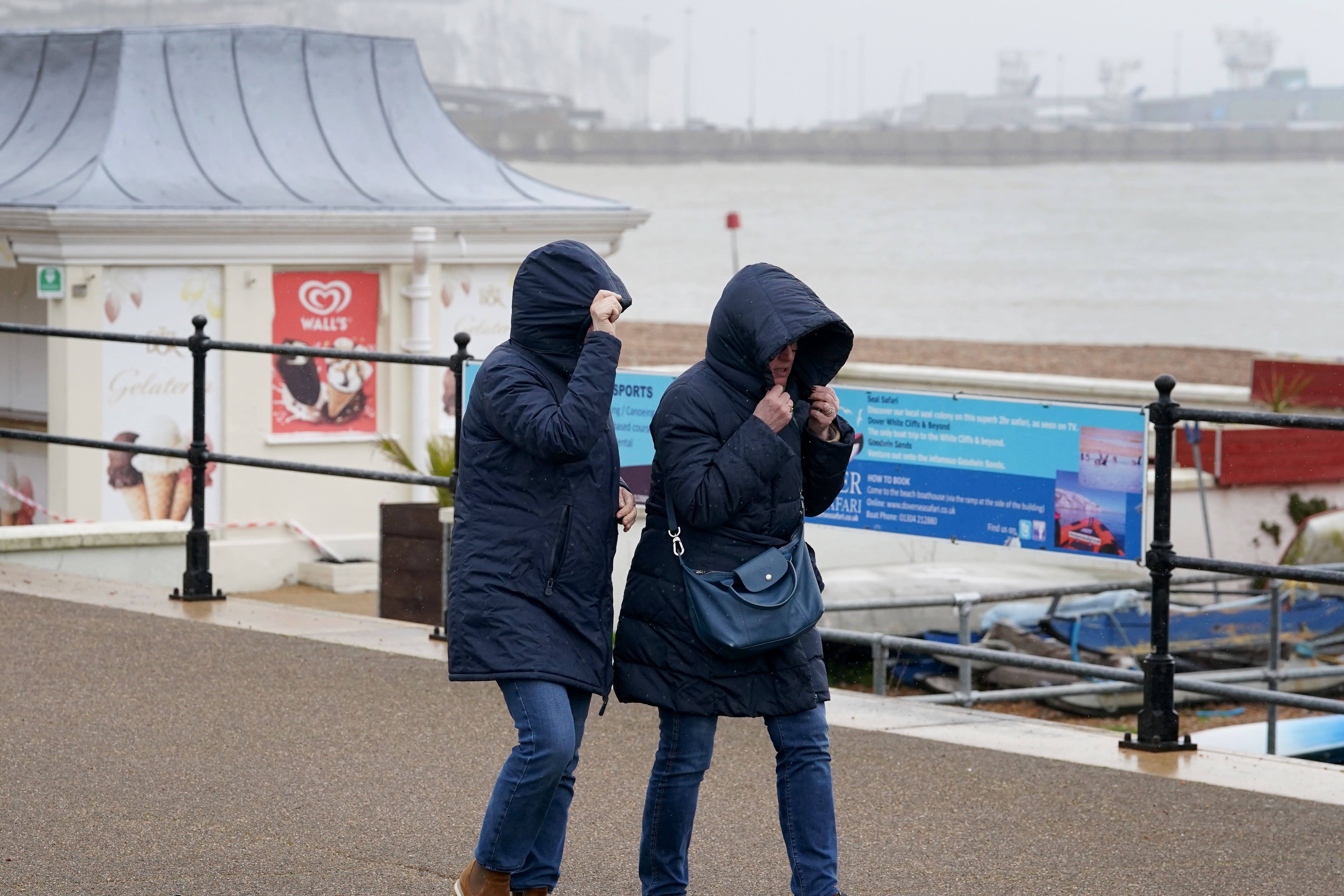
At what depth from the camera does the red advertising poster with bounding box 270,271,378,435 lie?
12719 millimetres

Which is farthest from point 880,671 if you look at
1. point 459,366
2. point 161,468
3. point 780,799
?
point 161,468

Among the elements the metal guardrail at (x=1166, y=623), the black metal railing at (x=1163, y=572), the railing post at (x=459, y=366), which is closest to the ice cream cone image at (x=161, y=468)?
the railing post at (x=459, y=366)

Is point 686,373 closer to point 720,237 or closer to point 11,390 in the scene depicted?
point 11,390

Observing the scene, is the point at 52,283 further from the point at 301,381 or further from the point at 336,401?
the point at 336,401

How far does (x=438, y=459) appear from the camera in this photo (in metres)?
9.38

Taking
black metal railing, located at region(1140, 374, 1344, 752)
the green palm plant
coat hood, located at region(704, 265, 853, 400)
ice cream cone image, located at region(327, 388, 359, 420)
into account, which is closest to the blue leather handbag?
coat hood, located at region(704, 265, 853, 400)

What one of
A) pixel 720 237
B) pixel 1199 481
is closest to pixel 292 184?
pixel 1199 481

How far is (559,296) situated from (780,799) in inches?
46.8

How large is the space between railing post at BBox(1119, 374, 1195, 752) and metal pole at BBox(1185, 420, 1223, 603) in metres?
5.61

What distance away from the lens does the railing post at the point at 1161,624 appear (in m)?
5.74

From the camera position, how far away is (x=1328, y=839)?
15.6ft

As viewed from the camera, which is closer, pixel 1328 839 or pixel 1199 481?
pixel 1328 839

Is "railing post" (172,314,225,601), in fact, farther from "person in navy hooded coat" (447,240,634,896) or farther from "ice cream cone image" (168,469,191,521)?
"ice cream cone image" (168,469,191,521)

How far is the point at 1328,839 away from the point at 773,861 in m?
1.53
